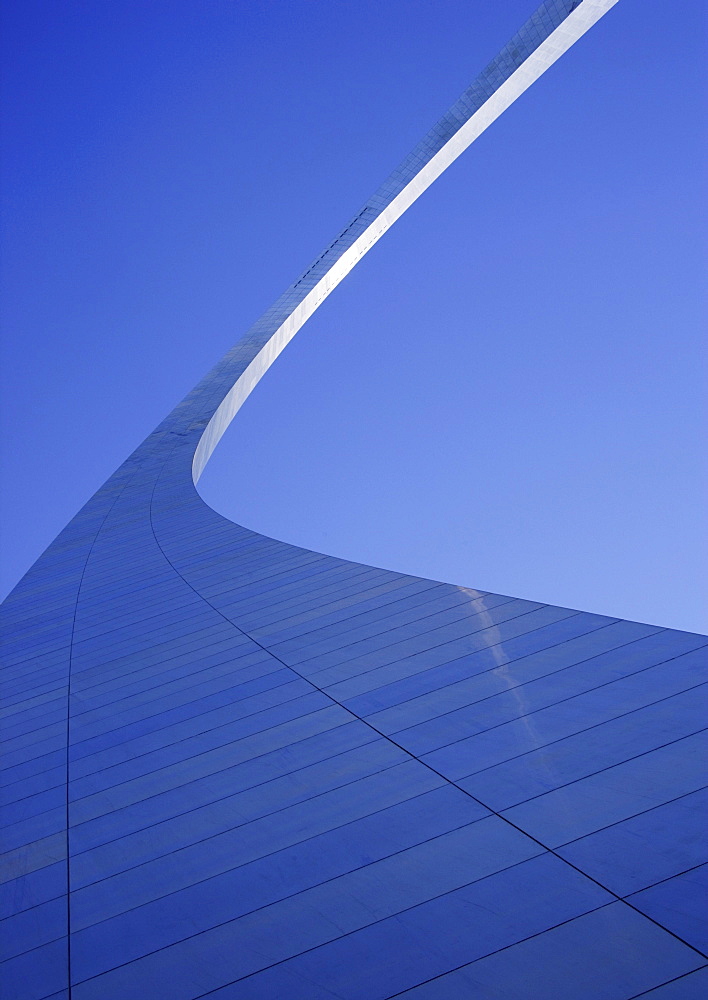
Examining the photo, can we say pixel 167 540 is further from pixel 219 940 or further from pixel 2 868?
pixel 219 940

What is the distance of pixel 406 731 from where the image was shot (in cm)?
667

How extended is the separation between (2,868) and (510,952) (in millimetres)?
3866

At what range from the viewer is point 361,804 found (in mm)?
5828

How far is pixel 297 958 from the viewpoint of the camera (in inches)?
179

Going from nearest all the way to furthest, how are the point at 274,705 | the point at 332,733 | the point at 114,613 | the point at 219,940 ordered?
the point at 219,940, the point at 332,733, the point at 274,705, the point at 114,613

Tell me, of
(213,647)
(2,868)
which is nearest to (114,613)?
(213,647)

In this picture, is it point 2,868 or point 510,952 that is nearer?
point 510,952

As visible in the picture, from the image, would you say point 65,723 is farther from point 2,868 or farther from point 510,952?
point 510,952

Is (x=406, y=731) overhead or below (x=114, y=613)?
below

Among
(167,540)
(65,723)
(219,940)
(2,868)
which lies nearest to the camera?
(219,940)

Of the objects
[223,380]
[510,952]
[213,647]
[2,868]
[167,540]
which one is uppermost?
[223,380]

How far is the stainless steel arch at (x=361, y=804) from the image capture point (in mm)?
4359

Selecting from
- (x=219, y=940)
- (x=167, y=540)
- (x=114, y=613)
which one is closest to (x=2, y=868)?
(x=219, y=940)

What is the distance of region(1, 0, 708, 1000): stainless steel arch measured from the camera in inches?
172
